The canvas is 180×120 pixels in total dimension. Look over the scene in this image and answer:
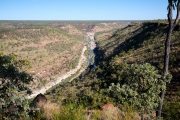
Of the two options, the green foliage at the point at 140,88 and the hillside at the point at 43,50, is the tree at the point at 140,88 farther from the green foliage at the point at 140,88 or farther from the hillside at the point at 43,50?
the hillside at the point at 43,50

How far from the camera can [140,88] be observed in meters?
8.33

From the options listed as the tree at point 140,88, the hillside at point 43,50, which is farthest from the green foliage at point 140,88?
the hillside at point 43,50

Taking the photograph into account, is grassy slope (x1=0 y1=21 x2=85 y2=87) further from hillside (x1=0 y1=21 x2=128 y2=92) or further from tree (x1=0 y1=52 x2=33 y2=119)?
tree (x1=0 y1=52 x2=33 y2=119)

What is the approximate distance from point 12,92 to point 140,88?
5427 millimetres

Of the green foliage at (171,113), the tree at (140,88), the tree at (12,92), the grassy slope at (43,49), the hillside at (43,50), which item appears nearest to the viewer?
the tree at (12,92)

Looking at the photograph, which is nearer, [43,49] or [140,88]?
[140,88]

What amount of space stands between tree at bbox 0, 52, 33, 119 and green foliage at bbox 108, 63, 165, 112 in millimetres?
3724

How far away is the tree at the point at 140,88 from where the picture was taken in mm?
7746

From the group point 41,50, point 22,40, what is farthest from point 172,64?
point 22,40

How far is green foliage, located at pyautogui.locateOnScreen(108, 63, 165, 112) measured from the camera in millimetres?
Result: 7750

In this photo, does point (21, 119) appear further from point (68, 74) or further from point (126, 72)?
point (68, 74)

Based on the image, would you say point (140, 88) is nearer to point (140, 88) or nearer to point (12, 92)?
point (140, 88)

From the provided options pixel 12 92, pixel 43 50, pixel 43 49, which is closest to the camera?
pixel 12 92

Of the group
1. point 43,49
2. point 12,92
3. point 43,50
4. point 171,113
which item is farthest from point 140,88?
point 43,49
